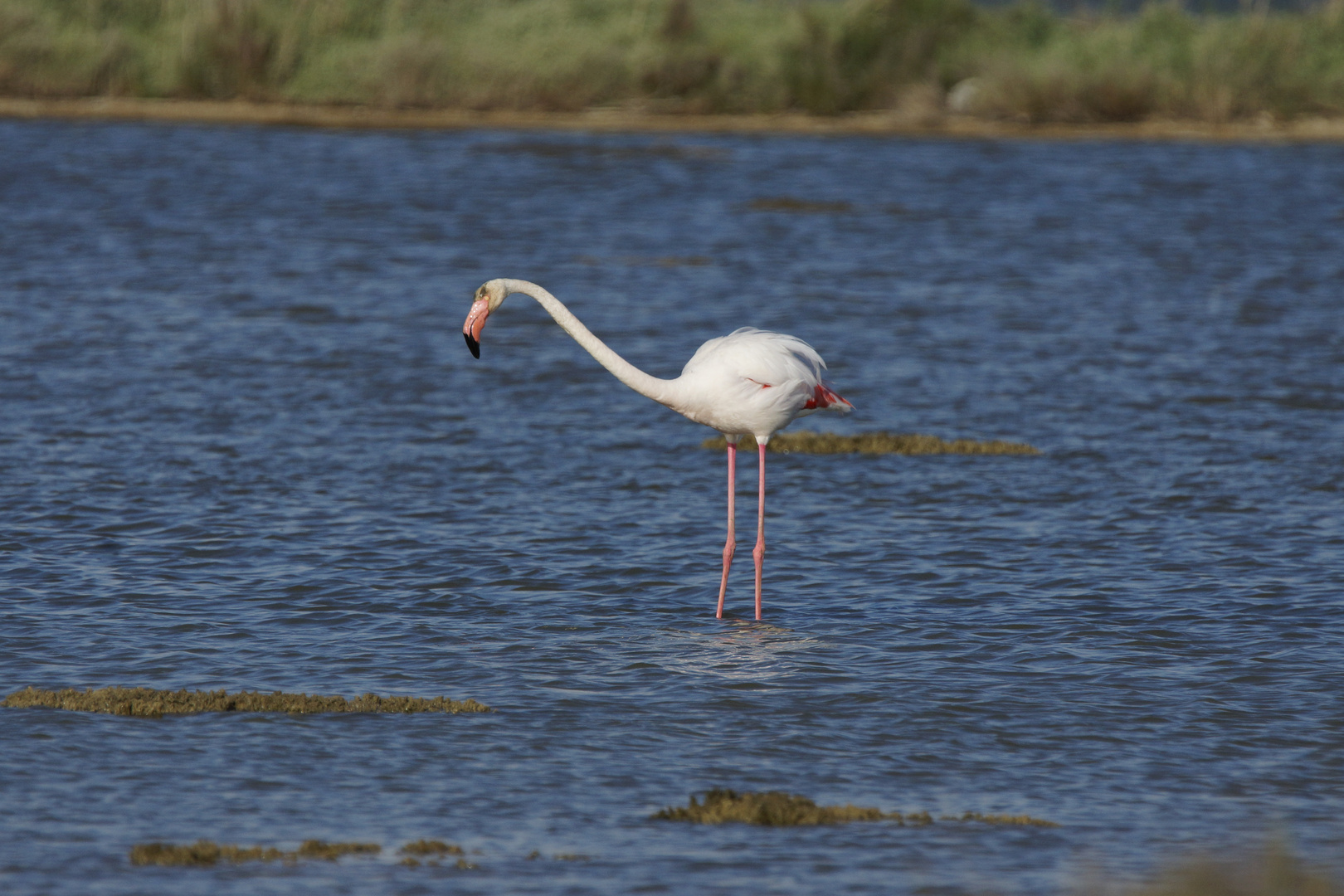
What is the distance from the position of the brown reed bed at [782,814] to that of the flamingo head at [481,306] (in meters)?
2.95

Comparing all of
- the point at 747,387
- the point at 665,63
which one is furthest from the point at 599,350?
the point at 665,63

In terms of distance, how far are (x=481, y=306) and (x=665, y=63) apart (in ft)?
81.9

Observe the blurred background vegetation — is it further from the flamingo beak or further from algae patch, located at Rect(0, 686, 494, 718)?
algae patch, located at Rect(0, 686, 494, 718)

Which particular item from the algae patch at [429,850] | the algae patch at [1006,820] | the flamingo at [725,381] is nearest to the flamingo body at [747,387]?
the flamingo at [725,381]

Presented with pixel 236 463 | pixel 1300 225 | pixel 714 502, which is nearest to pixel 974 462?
pixel 714 502

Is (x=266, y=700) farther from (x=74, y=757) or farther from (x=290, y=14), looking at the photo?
(x=290, y=14)

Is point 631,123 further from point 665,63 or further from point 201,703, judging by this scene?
point 201,703

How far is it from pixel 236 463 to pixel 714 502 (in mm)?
3132

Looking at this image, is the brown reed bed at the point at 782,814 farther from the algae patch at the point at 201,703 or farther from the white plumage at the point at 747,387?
the white plumage at the point at 747,387

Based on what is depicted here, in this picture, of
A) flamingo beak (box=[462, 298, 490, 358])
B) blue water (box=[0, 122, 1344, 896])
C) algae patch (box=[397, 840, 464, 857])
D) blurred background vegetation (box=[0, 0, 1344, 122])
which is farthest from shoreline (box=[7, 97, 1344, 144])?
algae patch (box=[397, 840, 464, 857])

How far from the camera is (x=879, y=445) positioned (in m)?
12.6

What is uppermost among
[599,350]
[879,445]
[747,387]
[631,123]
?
[631,123]

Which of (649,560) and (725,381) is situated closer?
(725,381)

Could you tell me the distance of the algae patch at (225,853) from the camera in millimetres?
5602
